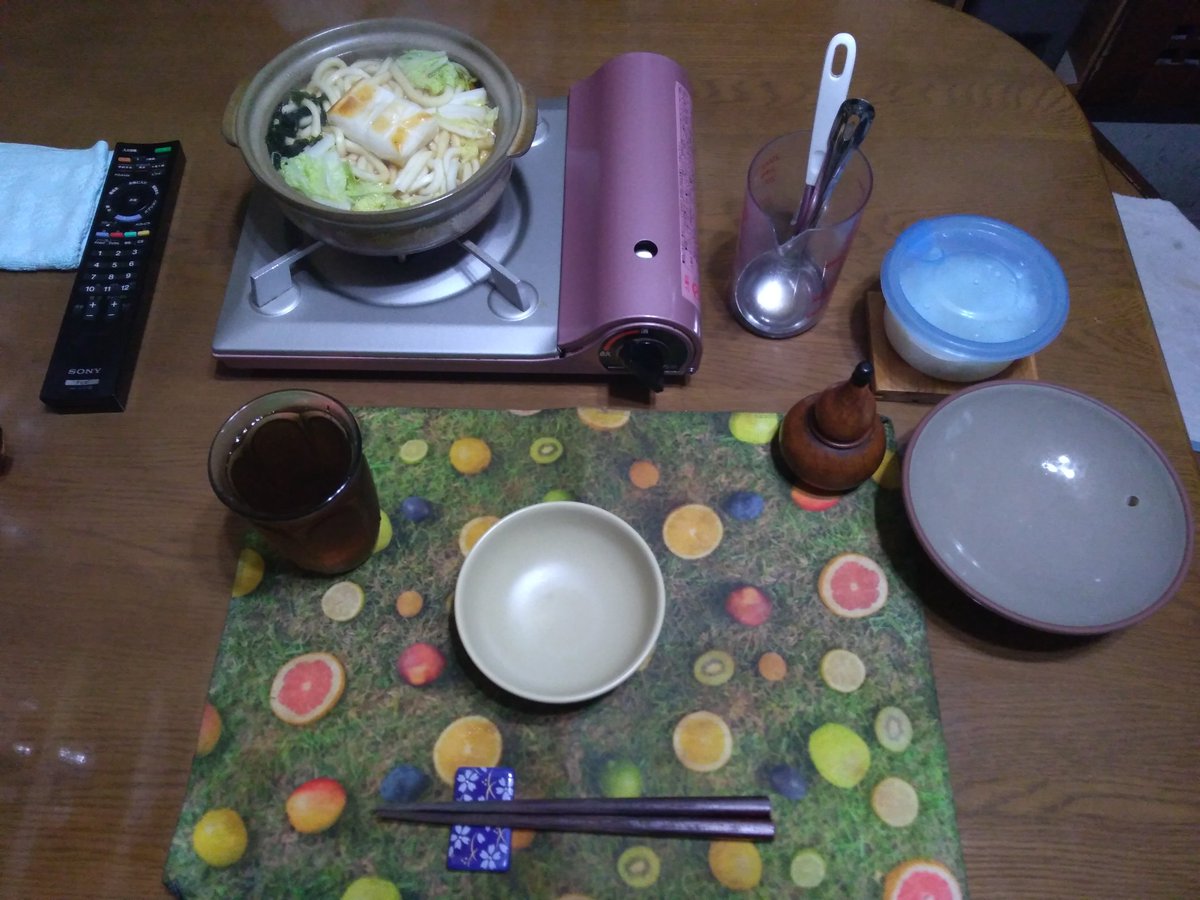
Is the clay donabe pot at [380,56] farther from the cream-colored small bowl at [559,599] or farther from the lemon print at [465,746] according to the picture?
the lemon print at [465,746]

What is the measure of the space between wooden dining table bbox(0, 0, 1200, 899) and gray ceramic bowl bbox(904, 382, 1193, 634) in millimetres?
45

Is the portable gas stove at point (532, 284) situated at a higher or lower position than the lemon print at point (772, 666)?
higher

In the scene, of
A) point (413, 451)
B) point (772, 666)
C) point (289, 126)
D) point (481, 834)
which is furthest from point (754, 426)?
point (289, 126)

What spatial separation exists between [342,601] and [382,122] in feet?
1.55

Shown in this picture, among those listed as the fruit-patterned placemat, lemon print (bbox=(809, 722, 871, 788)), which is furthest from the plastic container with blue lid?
lemon print (bbox=(809, 722, 871, 788))

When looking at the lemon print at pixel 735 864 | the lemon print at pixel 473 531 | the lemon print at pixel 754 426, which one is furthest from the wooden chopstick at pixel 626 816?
the lemon print at pixel 754 426

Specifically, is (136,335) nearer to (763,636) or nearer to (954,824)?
(763,636)

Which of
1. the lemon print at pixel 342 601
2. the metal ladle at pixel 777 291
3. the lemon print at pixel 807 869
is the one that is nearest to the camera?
the lemon print at pixel 807 869

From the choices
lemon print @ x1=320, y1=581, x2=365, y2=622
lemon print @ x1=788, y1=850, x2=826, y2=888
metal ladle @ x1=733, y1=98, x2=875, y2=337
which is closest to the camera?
lemon print @ x1=788, y1=850, x2=826, y2=888

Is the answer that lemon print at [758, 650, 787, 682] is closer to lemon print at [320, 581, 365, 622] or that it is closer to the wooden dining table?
the wooden dining table

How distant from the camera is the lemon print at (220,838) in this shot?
0.63m

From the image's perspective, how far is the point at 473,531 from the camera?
76 cm

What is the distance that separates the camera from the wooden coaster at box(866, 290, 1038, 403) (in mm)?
804

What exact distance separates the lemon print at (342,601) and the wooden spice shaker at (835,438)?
416 mm
